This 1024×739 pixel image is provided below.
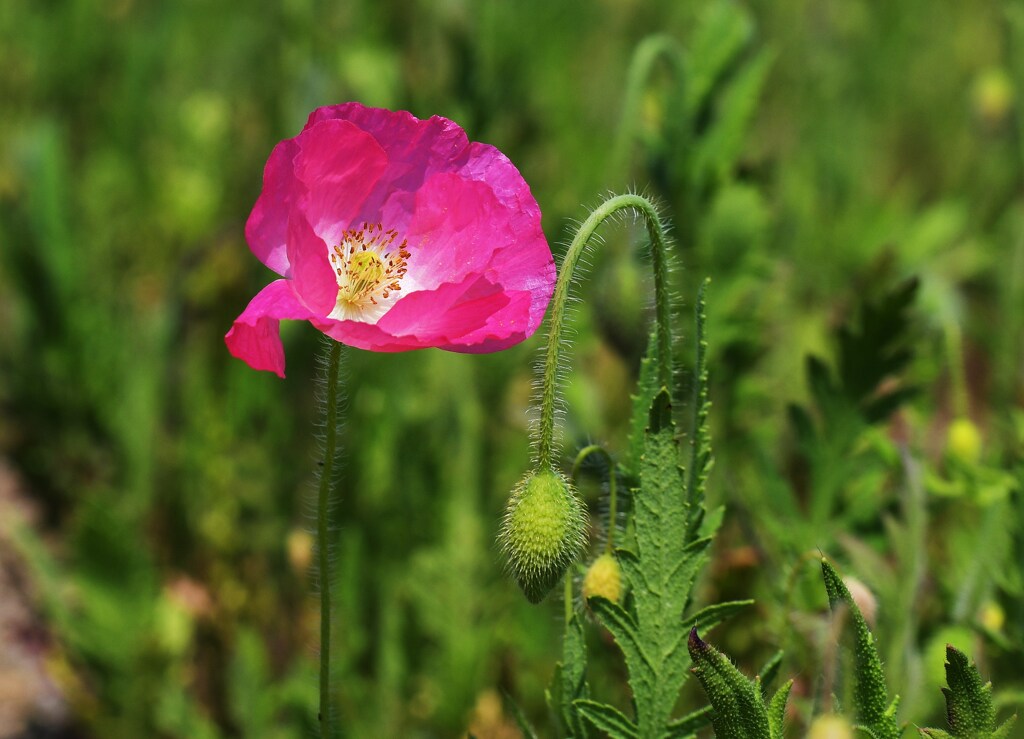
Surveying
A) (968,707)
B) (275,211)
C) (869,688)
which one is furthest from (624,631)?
(275,211)

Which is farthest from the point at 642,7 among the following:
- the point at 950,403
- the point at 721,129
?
the point at 721,129

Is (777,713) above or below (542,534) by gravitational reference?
below

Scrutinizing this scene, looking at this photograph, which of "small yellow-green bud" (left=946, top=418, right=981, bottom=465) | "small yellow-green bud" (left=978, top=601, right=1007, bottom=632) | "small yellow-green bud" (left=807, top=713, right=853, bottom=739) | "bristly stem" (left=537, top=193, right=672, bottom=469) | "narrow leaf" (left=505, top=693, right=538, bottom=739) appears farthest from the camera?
"small yellow-green bud" (left=946, top=418, right=981, bottom=465)

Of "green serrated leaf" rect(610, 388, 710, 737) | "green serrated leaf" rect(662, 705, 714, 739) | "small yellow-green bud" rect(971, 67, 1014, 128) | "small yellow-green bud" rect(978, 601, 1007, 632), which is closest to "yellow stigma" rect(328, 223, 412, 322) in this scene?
"green serrated leaf" rect(610, 388, 710, 737)

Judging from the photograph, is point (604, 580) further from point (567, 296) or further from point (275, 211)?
point (275, 211)

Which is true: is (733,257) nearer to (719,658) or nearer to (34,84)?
(719,658)

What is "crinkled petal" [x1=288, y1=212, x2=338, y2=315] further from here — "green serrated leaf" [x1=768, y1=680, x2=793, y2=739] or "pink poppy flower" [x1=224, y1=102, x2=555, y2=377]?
"green serrated leaf" [x1=768, y1=680, x2=793, y2=739]
